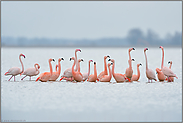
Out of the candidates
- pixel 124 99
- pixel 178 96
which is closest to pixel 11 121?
pixel 124 99

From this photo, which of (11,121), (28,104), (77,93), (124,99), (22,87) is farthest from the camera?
(22,87)

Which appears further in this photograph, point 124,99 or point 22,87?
point 22,87

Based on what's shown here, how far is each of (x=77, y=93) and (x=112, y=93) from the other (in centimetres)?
87

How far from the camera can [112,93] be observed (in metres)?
7.05

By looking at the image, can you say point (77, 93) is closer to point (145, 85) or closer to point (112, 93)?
point (112, 93)

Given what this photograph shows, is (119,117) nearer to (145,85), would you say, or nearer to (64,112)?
(64,112)

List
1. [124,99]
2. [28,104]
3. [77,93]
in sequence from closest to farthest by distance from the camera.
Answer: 1. [28,104]
2. [124,99]
3. [77,93]

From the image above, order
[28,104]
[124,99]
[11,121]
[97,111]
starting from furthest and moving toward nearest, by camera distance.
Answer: [124,99]
[28,104]
[97,111]
[11,121]

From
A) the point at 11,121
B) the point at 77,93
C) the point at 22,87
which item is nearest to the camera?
the point at 11,121

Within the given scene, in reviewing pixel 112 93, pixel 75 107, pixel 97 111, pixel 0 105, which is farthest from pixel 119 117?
pixel 0 105

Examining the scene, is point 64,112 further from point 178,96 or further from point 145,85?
point 145,85

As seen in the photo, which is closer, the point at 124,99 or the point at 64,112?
the point at 64,112

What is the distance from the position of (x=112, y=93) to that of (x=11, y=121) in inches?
108

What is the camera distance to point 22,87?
25.6 feet
